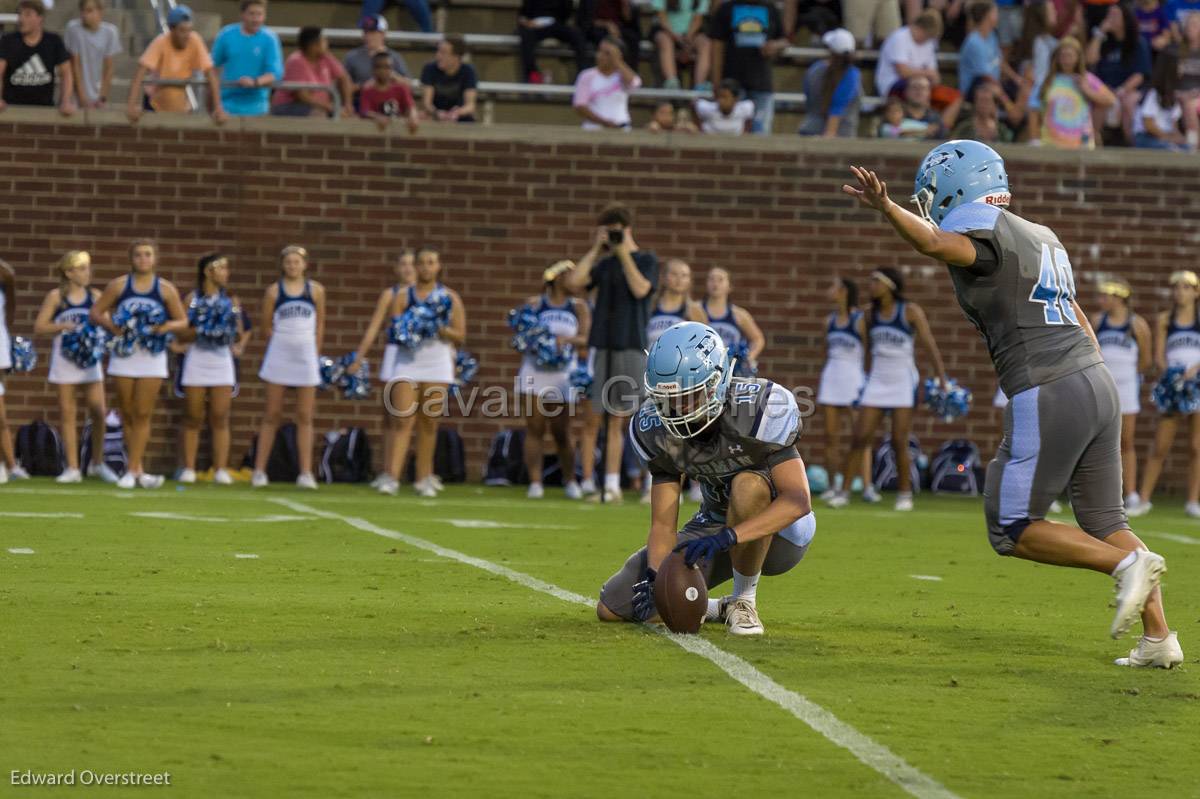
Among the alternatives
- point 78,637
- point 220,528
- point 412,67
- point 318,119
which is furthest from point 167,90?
point 78,637

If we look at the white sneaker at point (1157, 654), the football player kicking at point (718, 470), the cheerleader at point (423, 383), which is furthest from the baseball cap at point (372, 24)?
the white sneaker at point (1157, 654)

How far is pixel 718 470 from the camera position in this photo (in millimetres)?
7219

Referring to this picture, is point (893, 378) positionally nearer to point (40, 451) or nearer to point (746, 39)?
point (746, 39)

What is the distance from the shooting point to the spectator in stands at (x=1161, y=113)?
20.0 meters

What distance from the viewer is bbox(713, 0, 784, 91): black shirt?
19312 mm

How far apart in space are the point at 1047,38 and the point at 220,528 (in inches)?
505

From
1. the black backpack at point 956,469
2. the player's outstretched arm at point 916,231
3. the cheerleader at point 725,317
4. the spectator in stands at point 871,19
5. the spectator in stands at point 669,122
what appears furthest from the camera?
the spectator in stands at point 871,19

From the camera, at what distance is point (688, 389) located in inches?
266

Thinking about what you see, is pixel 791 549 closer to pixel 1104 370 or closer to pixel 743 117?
pixel 1104 370

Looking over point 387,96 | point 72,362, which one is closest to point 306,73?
point 387,96

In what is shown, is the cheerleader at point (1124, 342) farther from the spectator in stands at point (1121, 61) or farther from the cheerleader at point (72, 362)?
the cheerleader at point (72, 362)

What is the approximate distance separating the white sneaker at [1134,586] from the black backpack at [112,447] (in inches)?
488

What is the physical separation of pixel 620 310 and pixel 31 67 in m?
7.20

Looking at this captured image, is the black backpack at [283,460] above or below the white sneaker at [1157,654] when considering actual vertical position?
below
